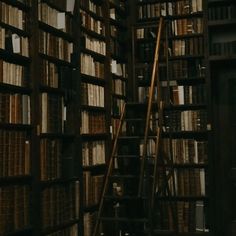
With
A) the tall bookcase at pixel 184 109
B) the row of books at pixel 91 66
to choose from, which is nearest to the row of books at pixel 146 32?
the tall bookcase at pixel 184 109

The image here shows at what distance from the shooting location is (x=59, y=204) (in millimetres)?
4184

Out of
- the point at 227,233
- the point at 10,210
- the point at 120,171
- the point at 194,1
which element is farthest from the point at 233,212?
the point at 10,210

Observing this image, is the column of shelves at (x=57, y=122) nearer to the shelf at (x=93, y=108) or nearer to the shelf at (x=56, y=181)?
the shelf at (x=56, y=181)

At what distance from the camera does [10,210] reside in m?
3.52

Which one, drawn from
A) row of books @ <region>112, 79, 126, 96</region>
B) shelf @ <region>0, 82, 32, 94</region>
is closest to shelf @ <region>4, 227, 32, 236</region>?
shelf @ <region>0, 82, 32, 94</region>

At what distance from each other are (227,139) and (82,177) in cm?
185

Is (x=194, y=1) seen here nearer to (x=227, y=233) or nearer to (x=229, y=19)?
(x=229, y=19)

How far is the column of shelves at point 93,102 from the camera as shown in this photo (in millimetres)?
4711

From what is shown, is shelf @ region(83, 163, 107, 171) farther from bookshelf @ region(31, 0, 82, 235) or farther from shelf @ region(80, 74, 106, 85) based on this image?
shelf @ region(80, 74, 106, 85)

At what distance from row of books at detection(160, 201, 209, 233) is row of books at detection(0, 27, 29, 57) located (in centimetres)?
239

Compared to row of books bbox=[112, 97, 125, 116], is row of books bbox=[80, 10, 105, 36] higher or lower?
higher

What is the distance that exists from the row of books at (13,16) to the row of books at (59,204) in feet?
4.39

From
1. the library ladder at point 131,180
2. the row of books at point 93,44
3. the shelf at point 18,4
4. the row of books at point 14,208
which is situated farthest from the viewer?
the library ladder at point 131,180

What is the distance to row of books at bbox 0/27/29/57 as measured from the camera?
11.7ft
